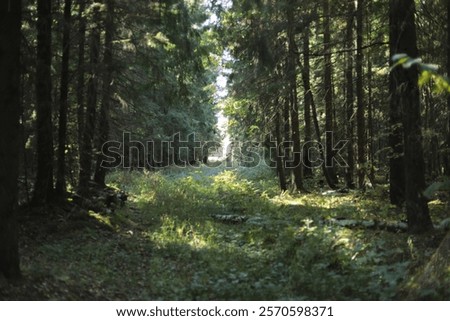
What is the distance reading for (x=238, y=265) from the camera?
29.1 ft

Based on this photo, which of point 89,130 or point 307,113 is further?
point 307,113

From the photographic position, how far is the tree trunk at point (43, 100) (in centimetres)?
1114

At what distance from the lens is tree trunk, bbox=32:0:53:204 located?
36.6 ft

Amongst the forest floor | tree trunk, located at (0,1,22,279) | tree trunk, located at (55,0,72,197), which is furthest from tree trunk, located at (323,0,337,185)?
tree trunk, located at (0,1,22,279)

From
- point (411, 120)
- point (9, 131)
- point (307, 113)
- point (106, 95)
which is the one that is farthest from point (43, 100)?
point (307, 113)

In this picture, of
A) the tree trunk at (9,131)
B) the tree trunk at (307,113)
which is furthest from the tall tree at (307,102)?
the tree trunk at (9,131)

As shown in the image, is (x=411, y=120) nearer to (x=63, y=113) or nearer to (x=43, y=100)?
(x=43, y=100)

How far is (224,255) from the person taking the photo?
9656 mm

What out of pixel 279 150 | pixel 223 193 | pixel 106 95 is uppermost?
pixel 106 95

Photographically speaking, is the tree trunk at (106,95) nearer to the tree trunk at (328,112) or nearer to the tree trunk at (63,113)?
the tree trunk at (63,113)

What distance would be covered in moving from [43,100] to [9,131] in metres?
5.22

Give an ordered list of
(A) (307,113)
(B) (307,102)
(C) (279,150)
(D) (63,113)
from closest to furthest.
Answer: (D) (63,113) → (B) (307,102) → (A) (307,113) → (C) (279,150)
